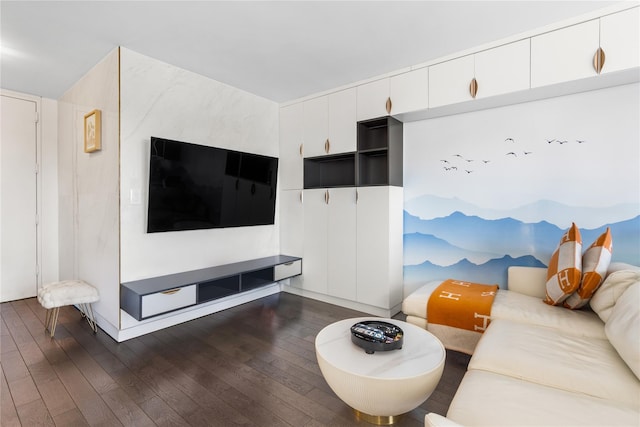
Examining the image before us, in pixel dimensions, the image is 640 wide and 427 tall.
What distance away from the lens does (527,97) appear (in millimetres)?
2691

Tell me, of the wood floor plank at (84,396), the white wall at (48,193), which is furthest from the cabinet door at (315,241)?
the white wall at (48,193)

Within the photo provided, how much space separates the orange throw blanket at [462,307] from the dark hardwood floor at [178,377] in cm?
29

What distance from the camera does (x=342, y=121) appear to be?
360cm

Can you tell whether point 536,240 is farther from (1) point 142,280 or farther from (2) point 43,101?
(2) point 43,101

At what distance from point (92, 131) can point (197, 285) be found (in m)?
1.85

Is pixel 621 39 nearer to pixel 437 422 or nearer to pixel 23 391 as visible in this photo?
pixel 437 422

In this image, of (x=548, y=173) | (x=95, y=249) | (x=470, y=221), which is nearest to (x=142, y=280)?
(x=95, y=249)

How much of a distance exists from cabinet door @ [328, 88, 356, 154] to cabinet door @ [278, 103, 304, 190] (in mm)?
492

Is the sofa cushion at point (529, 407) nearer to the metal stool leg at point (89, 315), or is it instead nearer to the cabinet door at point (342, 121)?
the cabinet door at point (342, 121)

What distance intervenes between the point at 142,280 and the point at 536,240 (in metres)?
3.64

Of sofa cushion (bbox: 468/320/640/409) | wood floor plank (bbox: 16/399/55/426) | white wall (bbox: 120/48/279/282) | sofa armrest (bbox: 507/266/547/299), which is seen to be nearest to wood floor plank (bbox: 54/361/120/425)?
wood floor plank (bbox: 16/399/55/426)

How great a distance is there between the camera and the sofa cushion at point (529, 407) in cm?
112

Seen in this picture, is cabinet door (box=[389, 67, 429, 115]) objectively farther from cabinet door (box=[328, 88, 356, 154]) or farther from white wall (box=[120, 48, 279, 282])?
white wall (box=[120, 48, 279, 282])

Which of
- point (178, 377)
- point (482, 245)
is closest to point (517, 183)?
point (482, 245)
